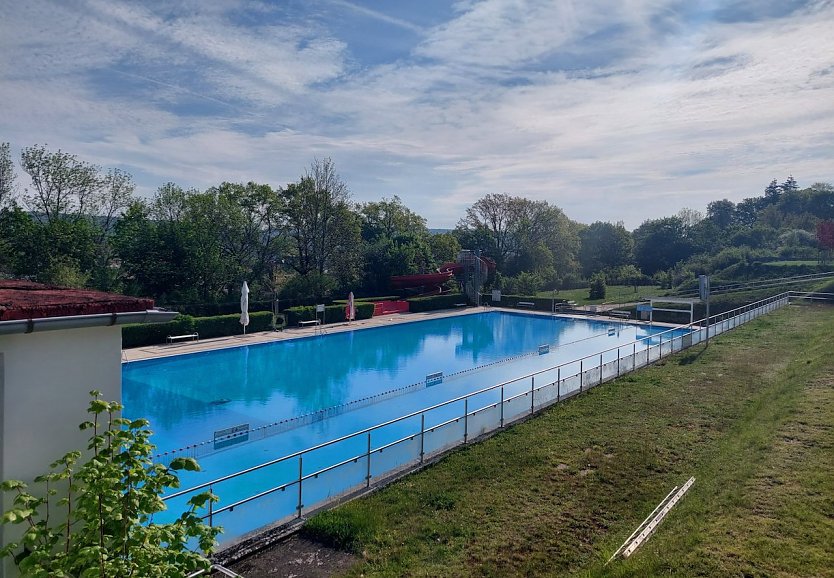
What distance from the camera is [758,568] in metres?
5.76

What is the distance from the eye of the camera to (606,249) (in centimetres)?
5841

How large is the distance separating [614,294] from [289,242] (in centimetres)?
2667

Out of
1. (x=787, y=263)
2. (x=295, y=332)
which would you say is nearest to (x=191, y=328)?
(x=295, y=332)

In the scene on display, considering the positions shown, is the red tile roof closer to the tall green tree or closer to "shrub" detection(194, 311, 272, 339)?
"shrub" detection(194, 311, 272, 339)

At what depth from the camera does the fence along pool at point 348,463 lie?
25.9 feet

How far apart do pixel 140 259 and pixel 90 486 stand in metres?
29.2

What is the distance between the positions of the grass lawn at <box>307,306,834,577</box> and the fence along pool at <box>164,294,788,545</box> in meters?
0.45

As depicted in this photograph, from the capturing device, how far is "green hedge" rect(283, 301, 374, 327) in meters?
30.1

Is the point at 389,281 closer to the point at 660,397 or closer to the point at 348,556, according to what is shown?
the point at 660,397

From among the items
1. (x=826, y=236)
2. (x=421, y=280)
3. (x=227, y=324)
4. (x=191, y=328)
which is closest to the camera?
(x=191, y=328)

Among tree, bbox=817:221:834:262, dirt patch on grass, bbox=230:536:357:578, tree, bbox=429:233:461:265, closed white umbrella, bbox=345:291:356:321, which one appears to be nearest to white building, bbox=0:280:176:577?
dirt patch on grass, bbox=230:536:357:578

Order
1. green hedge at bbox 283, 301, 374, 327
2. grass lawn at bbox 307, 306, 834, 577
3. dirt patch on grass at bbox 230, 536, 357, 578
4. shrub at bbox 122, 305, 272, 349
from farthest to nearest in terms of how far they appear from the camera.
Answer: green hedge at bbox 283, 301, 374, 327 → shrub at bbox 122, 305, 272, 349 → dirt patch on grass at bbox 230, 536, 357, 578 → grass lawn at bbox 307, 306, 834, 577

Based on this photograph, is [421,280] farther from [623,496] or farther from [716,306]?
[623,496]

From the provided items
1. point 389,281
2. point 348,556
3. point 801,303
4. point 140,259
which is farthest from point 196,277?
point 801,303
